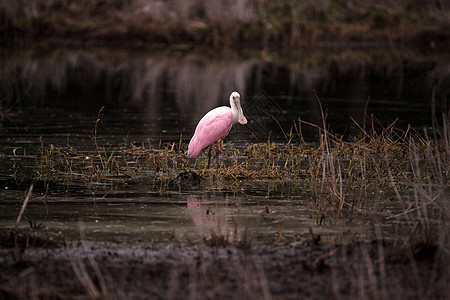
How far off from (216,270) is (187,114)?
12178 mm

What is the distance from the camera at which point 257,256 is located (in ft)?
23.0

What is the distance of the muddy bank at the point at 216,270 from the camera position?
6070 millimetres

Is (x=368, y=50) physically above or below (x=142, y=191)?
above

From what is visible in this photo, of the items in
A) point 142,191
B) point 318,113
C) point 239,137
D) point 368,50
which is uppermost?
point 368,50

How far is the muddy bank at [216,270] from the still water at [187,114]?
0.42 metres

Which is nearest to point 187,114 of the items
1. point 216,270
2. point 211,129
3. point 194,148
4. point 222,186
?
point 211,129

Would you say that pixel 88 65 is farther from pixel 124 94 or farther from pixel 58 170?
pixel 58 170

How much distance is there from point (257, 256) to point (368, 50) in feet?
114

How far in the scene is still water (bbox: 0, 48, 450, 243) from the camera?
8453 millimetres

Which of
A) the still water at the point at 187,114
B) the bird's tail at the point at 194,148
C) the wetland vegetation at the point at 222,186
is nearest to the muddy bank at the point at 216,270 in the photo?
the wetland vegetation at the point at 222,186

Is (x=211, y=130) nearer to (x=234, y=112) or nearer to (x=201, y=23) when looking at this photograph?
(x=234, y=112)

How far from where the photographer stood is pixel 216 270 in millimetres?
6586

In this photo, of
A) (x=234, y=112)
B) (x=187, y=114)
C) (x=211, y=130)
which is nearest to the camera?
(x=211, y=130)

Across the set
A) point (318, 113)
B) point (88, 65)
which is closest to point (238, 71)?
point (88, 65)
